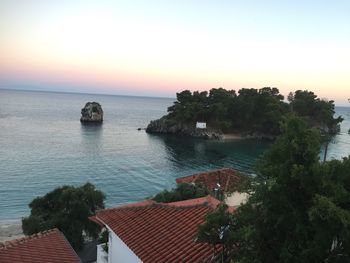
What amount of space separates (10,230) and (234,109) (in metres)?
70.8

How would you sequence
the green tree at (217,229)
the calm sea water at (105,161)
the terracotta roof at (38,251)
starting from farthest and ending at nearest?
the calm sea water at (105,161) < the terracotta roof at (38,251) < the green tree at (217,229)

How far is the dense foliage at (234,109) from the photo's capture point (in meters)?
86.9

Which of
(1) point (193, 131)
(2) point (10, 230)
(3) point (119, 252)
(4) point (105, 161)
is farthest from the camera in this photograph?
(1) point (193, 131)

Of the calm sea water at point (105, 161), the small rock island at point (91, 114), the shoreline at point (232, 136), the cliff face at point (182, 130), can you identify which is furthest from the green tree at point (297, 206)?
the small rock island at point (91, 114)

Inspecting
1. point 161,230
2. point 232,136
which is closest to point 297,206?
point 161,230

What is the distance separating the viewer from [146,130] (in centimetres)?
9400

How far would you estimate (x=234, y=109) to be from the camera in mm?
90438

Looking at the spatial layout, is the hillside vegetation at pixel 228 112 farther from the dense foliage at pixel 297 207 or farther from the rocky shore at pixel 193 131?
the dense foliage at pixel 297 207

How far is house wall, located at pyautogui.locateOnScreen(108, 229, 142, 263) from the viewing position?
1042 centimetres

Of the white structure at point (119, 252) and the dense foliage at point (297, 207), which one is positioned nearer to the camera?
the dense foliage at point (297, 207)

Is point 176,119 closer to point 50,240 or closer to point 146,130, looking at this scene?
point 146,130

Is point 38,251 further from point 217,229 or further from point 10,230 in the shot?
point 10,230

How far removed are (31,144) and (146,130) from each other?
3554 centimetres

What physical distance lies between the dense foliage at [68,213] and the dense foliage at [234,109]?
6511 centimetres
